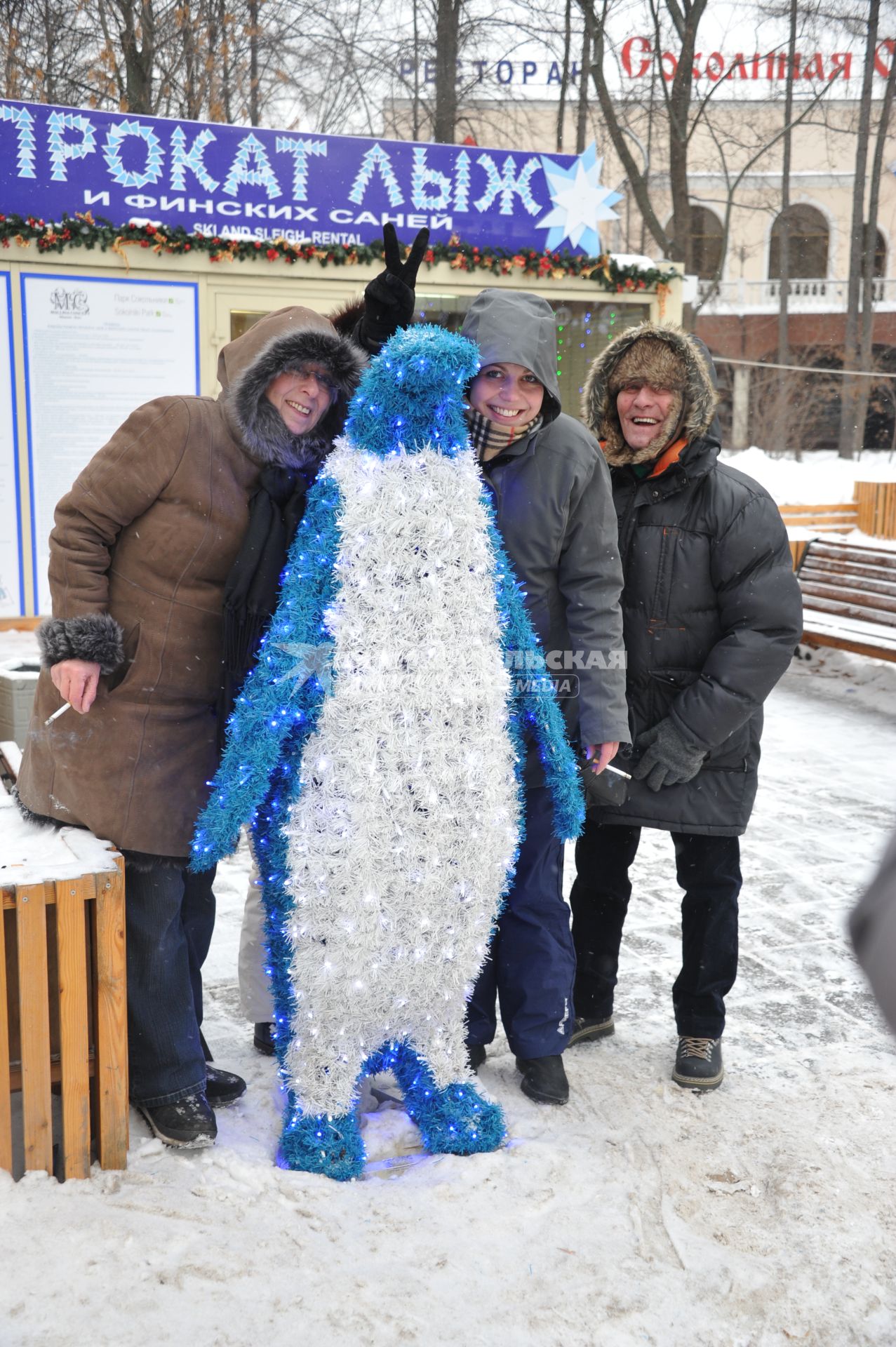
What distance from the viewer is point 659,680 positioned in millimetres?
2922

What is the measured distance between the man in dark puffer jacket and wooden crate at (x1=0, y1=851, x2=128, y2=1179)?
133 centimetres

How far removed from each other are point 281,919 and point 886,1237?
56.9 inches

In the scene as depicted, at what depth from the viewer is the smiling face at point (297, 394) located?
7.94 feet

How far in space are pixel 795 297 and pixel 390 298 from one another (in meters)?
28.6

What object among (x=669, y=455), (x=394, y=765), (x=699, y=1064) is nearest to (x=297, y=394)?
(x=394, y=765)

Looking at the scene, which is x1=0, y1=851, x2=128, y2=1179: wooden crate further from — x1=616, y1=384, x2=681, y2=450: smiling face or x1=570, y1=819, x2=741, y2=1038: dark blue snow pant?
x1=616, y1=384, x2=681, y2=450: smiling face

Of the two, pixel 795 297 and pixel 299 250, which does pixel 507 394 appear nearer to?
pixel 299 250

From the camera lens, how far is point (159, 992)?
249 centimetres

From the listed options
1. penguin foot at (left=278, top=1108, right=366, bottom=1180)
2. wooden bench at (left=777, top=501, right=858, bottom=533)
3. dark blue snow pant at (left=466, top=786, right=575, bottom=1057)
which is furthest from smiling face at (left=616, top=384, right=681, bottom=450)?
wooden bench at (left=777, top=501, right=858, bottom=533)

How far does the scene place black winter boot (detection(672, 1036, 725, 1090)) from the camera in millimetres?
2930

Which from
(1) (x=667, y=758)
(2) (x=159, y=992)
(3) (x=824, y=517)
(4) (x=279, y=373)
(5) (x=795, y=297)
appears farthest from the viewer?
(5) (x=795, y=297)

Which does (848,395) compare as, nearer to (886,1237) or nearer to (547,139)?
(547,139)

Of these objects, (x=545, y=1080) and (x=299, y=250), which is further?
(x=299, y=250)

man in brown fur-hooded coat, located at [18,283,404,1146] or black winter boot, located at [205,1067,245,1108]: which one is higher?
man in brown fur-hooded coat, located at [18,283,404,1146]
